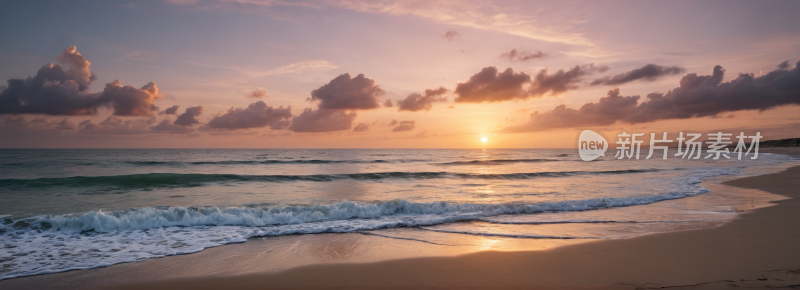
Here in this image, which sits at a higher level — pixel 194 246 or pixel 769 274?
pixel 769 274

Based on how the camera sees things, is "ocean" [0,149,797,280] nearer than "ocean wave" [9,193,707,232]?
Yes

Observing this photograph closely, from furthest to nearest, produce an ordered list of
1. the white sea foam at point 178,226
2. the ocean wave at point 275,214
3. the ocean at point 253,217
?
the ocean wave at point 275,214
the ocean at point 253,217
the white sea foam at point 178,226

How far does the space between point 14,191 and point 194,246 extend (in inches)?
589

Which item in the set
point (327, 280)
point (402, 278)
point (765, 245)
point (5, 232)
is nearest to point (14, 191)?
point (5, 232)

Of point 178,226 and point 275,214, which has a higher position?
point 275,214

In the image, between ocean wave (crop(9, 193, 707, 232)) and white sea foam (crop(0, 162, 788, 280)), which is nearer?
white sea foam (crop(0, 162, 788, 280))

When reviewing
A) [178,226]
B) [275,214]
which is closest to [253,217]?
[275,214]

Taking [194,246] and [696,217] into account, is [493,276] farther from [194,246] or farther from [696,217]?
[696,217]

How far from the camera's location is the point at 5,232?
26.7 ft

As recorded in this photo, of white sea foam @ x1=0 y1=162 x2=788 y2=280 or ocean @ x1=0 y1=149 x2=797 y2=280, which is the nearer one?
white sea foam @ x1=0 y1=162 x2=788 y2=280

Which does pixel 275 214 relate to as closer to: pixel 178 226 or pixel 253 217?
pixel 253 217

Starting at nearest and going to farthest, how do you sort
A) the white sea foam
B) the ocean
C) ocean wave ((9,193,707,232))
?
the white sea foam < the ocean < ocean wave ((9,193,707,232))

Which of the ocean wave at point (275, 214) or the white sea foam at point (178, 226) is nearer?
the white sea foam at point (178, 226)

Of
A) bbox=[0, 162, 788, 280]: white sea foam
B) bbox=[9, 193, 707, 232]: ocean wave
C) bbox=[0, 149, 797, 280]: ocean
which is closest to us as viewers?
bbox=[0, 162, 788, 280]: white sea foam
